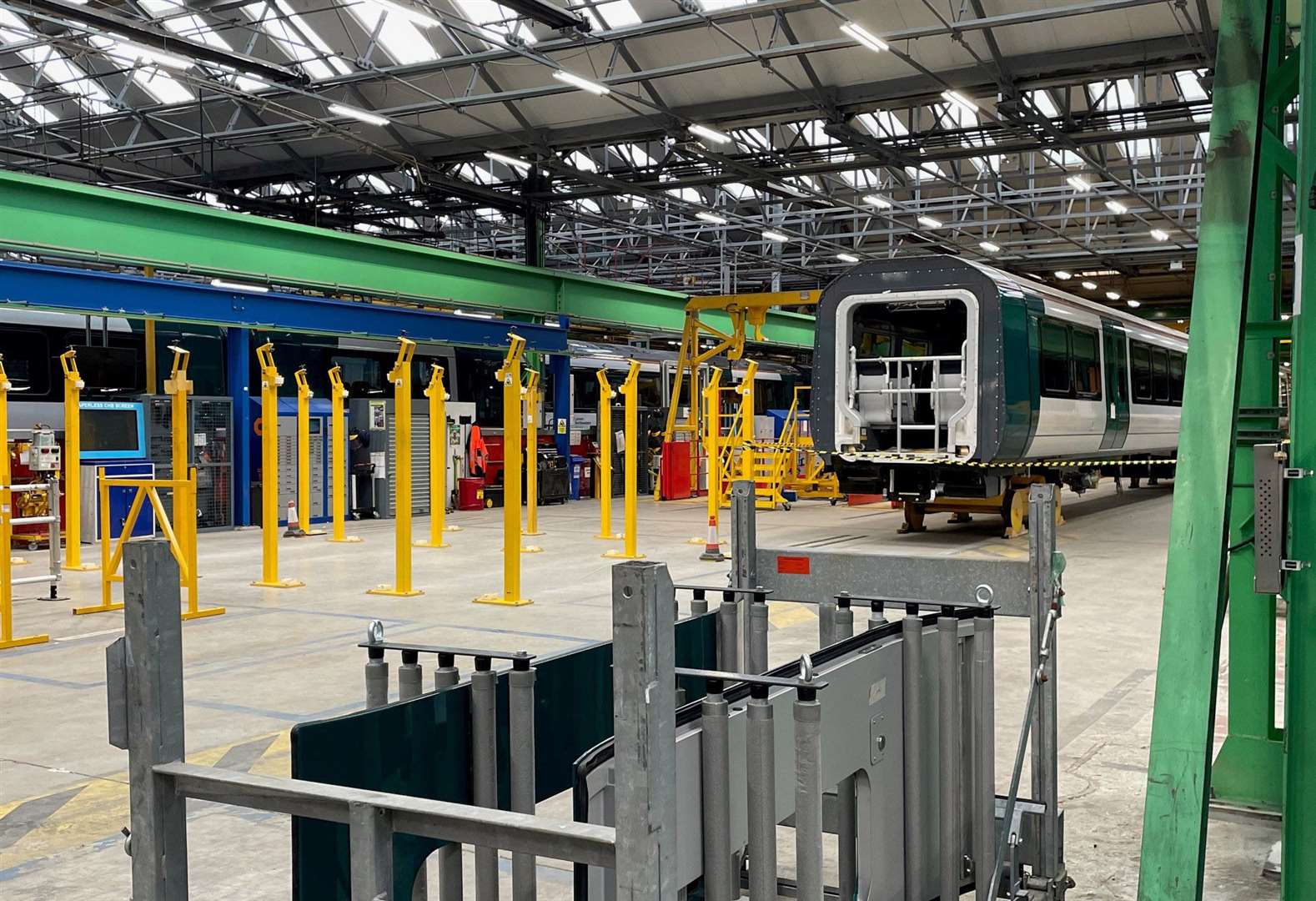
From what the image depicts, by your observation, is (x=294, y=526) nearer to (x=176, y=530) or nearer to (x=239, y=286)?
(x=239, y=286)

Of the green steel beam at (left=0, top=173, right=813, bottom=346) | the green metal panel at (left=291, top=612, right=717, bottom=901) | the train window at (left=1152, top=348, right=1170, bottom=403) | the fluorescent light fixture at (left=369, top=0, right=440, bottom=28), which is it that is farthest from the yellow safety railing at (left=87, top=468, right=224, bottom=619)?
the train window at (left=1152, top=348, right=1170, bottom=403)

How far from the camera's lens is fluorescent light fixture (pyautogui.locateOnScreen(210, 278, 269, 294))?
55.7ft

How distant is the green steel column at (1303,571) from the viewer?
324 centimetres

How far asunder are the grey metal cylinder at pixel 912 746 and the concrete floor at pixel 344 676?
939mm

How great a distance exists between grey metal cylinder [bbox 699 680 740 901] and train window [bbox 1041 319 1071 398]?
43.8 ft

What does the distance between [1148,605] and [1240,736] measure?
5843 millimetres

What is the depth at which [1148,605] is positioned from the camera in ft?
34.7

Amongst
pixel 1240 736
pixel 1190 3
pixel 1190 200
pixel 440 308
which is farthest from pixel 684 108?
pixel 1240 736

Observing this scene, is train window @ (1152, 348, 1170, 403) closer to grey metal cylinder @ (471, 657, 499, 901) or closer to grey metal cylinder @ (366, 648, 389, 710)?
grey metal cylinder @ (366, 648, 389, 710)

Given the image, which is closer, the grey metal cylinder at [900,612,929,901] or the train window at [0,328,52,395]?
the grey metal cylinder at [900,612,929,901]

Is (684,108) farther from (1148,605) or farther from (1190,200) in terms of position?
(1190,200)

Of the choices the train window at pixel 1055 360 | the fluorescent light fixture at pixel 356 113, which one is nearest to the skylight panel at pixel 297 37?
the fluorescent light fixture at pixel 356 113

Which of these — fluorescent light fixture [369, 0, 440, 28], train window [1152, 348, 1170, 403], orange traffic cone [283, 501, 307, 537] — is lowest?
orange traffic cone [283, 501, 307, 537]

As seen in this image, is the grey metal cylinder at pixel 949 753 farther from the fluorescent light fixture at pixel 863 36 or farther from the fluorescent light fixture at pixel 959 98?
the fluorescent light fixture at pixel 959 98
